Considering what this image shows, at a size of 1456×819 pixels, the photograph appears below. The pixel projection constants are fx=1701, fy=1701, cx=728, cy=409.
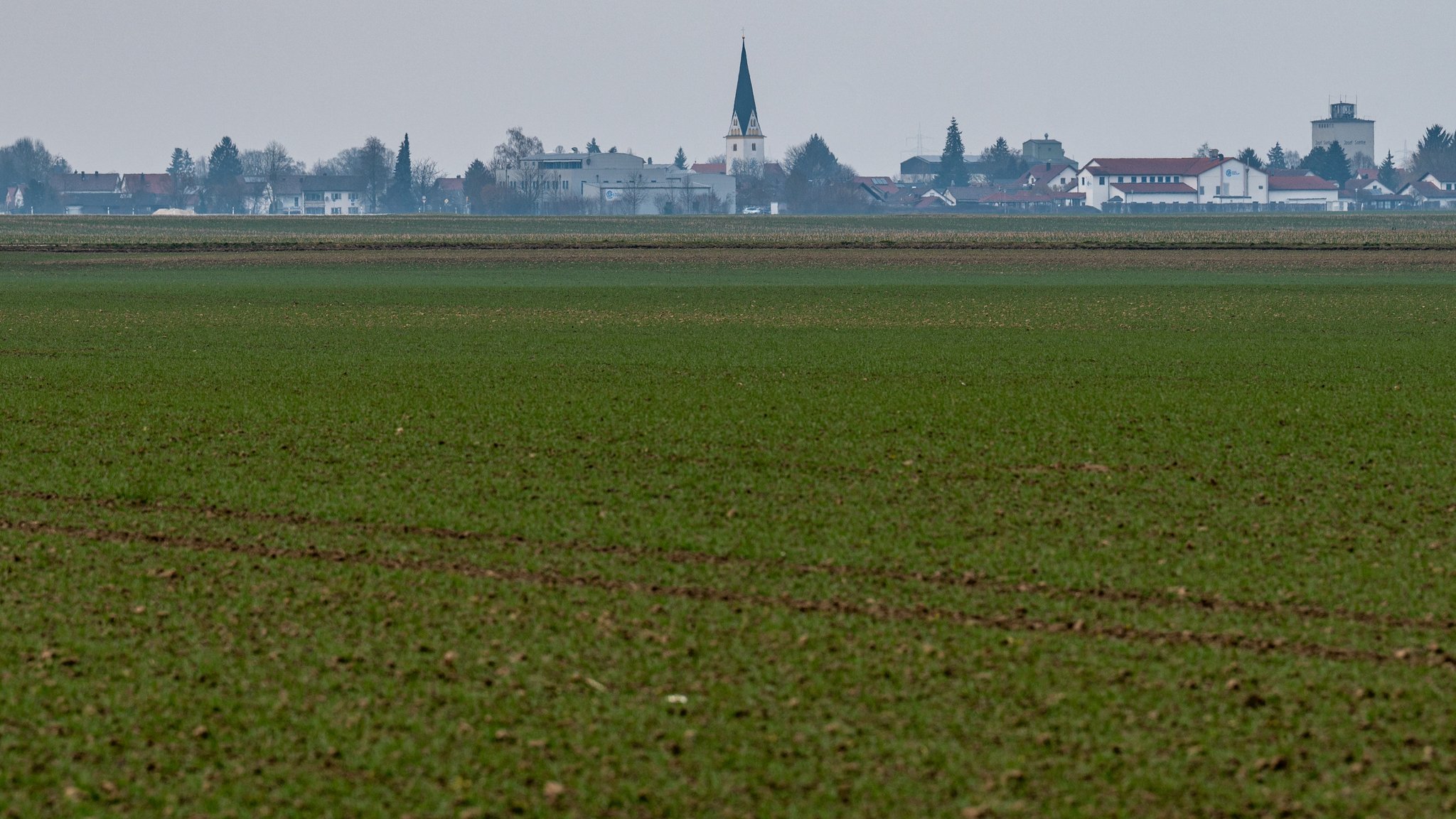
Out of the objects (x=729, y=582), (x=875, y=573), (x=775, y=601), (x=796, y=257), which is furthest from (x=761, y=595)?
(x=796, y=257)

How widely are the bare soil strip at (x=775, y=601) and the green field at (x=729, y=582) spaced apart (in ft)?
0.13

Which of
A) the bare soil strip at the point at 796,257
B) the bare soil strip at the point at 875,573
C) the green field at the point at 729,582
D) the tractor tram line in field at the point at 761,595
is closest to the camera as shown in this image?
the green field at the point at 729,582

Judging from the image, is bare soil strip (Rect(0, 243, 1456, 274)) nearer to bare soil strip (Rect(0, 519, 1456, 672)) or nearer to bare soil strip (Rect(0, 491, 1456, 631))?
bare soil strip (Rect(0, 491, 1456, 631))

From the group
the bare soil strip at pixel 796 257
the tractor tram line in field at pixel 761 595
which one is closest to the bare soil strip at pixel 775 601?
the tractor tram line in field at pixel 761 595

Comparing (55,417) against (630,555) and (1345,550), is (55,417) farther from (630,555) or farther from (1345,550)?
(1345,550)

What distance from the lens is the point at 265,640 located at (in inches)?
396

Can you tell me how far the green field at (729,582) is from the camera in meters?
7.87

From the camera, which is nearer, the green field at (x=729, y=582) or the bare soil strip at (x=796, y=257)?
the green field at (x=729, y=582)

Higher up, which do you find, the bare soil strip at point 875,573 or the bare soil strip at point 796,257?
the bare soil strip at point 796,257

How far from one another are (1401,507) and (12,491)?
11.8 metres

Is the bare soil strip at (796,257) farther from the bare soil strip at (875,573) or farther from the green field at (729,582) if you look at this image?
the bare soil strip at (875,573)

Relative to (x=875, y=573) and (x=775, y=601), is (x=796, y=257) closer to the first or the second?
(x=875, y=573)

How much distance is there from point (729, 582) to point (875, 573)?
1.03 metres

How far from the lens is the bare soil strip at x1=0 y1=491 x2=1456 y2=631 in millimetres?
10523
